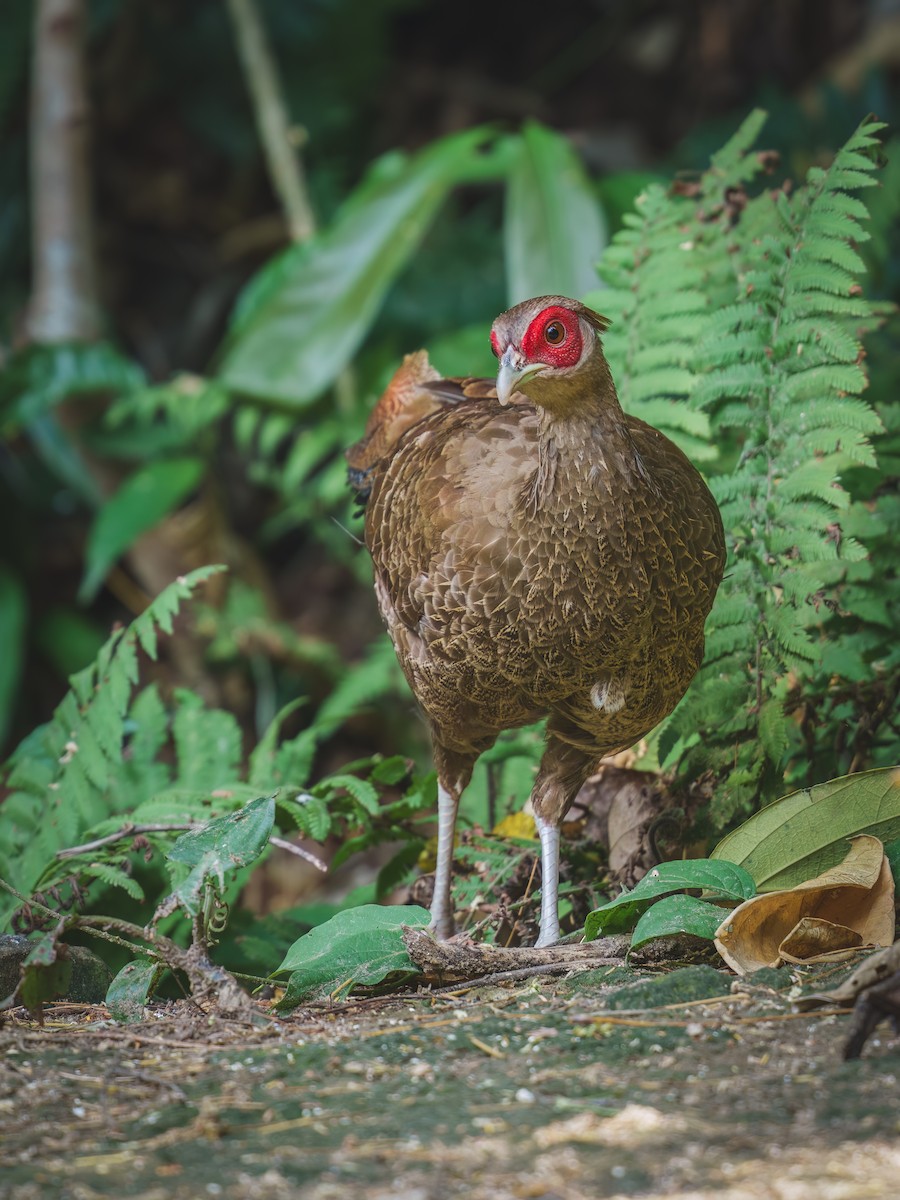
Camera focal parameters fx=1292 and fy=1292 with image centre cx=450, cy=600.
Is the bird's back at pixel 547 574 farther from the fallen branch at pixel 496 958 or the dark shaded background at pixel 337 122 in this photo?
the dark shaded background at pixel 337 122

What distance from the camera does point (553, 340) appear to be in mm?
2998

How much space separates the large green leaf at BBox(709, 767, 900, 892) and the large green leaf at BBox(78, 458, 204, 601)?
16.3 ft

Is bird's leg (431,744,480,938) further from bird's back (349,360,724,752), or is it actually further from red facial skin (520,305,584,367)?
red facial skin (520,305,584,367)

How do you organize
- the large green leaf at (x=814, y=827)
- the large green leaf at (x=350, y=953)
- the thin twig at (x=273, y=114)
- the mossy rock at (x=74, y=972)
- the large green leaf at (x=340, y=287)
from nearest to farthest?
the large green leaf at (x=350, y=953), the mossy rock at (x=74, y=972), the large green leaf at (x=814, y=827), the large green leaf at (x=340, y=287), the thin twig at (x=273, y=114)

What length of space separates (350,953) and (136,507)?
5.11 metres

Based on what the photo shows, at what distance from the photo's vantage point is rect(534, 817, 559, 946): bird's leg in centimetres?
337

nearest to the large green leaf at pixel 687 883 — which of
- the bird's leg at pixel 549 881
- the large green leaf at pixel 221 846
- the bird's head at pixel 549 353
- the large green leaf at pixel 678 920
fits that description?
the large green leaf at pixel 678 920

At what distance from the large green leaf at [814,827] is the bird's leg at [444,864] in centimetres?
87

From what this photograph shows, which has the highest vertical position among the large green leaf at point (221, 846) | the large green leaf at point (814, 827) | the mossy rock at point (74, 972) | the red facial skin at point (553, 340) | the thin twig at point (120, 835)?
the red facial skin at point (553, 340)

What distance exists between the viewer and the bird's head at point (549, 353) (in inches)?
118

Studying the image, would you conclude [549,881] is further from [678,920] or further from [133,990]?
[133,990]

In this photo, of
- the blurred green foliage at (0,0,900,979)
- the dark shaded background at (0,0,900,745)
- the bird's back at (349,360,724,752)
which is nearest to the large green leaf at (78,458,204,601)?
the blurred green foliage at (0,0,900,979)

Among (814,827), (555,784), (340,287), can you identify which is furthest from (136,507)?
(814,827)

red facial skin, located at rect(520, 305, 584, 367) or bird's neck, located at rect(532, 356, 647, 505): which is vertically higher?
red facial skin, located at rect(520, 305, 584, 367)
